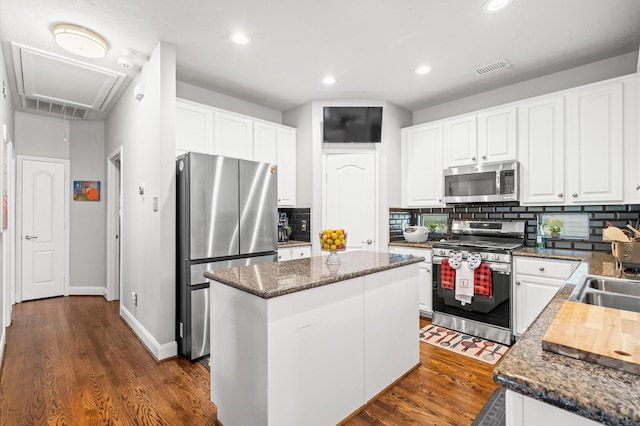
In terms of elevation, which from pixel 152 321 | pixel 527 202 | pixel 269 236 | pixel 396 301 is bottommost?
pixel 152 321

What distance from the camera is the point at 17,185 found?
180 inches

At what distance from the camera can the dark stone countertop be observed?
2.05ft

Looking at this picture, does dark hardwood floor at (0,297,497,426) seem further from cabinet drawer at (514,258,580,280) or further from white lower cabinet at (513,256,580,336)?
cabinet drawer at (514,258,580,280)

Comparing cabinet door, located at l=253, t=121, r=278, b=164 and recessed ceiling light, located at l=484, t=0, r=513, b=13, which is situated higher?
recessed ceiling light, located at l=484, t=0, r=513, b=13

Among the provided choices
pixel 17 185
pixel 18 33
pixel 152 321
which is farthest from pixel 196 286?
pixel 17 185

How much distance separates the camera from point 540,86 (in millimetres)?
3484

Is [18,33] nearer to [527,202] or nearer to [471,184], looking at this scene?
[471,184]

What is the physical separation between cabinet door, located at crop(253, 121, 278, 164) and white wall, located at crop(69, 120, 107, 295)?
2882mm

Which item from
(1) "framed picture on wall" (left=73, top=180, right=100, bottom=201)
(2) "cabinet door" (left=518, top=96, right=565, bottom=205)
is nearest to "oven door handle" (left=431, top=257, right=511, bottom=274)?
(2) "cabinet door" (left=518, top=96, right=565, bottom=205)

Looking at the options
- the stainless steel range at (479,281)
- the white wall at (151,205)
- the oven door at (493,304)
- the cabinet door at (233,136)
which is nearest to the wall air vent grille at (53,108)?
the white wall at (151,205)

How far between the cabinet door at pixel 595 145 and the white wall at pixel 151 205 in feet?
12.2

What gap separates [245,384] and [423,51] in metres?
3.03

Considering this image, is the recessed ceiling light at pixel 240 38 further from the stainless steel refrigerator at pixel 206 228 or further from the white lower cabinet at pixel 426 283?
the white lower cabinet at pixel 426 283

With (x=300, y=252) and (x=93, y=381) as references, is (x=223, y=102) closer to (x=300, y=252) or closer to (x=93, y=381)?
(x=300, y=252)
